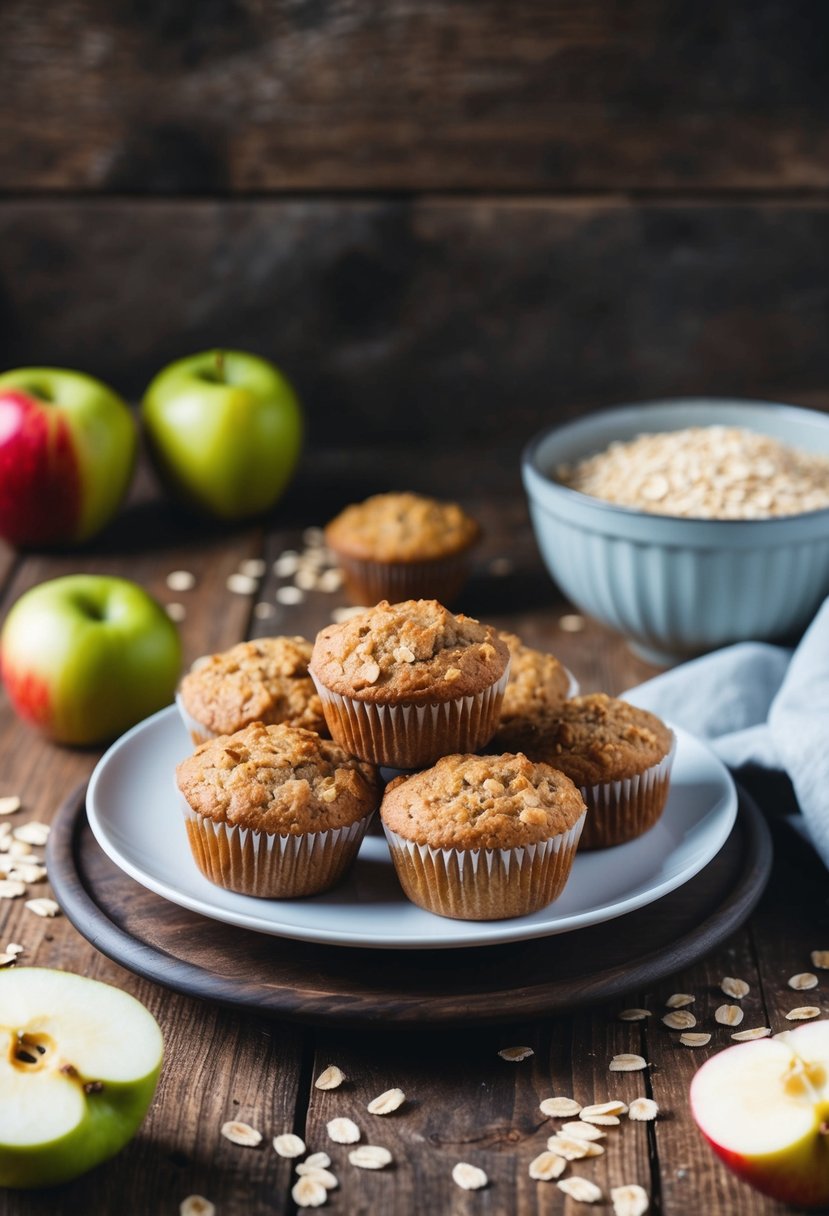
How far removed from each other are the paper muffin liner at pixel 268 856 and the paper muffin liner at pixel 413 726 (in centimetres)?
9

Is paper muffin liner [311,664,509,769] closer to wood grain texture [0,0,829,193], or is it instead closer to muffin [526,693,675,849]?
muffin [526,693,675,849]

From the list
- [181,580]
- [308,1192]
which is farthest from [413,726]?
[181,580]

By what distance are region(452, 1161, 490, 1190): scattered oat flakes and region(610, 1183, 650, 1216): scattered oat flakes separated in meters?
0.11

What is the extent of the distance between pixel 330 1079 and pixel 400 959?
0.15m

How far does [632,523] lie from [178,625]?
83 centimetres

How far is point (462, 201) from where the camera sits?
3100 millimetres

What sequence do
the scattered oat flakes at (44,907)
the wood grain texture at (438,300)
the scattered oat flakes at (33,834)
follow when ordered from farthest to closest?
the wood grain texture at (438,300), the scattered oat flakes at (33,834), the scattered oat flakes at (44,907)

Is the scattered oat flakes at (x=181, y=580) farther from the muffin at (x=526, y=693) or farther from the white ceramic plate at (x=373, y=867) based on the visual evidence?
the muffin at (x=526, y=693)

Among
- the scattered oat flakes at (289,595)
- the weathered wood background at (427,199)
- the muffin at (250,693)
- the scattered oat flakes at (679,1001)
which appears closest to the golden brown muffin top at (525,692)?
the muffin at (250,693)

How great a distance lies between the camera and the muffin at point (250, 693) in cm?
162

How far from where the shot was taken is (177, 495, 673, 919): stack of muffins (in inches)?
54.4

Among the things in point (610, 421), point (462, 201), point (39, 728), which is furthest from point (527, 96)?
point (39, 728)

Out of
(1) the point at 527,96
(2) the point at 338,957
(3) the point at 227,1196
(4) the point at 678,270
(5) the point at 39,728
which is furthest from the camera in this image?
(4) the point at 678,270

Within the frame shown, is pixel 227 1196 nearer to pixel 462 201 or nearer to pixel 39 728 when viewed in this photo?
pixel 39 728
